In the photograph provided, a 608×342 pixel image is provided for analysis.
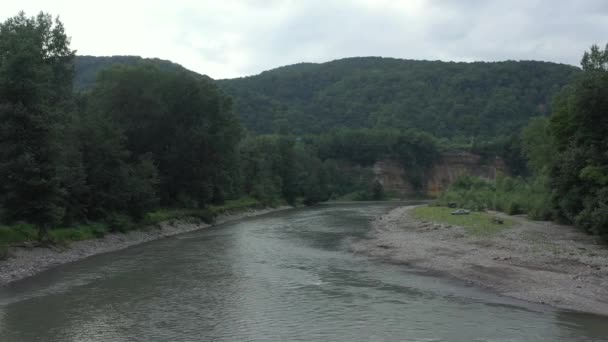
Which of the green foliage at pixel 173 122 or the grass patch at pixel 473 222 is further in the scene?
the green foliage at pixel 173 122

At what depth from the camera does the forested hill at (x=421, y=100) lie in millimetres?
171375

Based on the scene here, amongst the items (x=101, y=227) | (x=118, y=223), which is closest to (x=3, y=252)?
(x=101, y=227)

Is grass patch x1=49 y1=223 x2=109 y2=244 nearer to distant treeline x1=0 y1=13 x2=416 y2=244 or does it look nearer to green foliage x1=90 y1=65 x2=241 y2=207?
distant treeline x1=0 y1=13 x2=416 y2=244

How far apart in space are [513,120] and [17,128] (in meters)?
166

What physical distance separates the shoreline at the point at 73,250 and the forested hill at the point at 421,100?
111 meters

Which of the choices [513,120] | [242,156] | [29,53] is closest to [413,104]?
[513,120]

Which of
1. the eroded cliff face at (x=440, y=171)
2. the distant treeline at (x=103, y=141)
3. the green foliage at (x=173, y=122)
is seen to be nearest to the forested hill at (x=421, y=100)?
the eroded cliff face at (x=440, y=171)

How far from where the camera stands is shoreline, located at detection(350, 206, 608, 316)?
877 inches

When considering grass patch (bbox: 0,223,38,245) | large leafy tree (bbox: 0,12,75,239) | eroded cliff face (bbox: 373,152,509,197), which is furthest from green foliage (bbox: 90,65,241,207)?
eroded cliff face (bbox: 373,152,509,197)

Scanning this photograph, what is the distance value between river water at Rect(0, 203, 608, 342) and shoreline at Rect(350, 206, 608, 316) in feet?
4.77

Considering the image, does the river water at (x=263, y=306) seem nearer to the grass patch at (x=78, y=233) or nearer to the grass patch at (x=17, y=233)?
the grass patch at (x=17, y=233)

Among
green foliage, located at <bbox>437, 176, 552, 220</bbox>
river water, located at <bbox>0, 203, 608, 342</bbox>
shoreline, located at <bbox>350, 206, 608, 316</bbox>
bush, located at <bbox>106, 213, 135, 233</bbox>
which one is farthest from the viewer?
green foliage, located at <bbox>437, 176, 552, 220</bbox>

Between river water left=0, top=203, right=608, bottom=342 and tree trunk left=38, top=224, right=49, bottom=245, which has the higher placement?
tree trunk left=38, top=224, right=49, bottom=245

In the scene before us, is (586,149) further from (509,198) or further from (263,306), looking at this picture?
(263,306)
